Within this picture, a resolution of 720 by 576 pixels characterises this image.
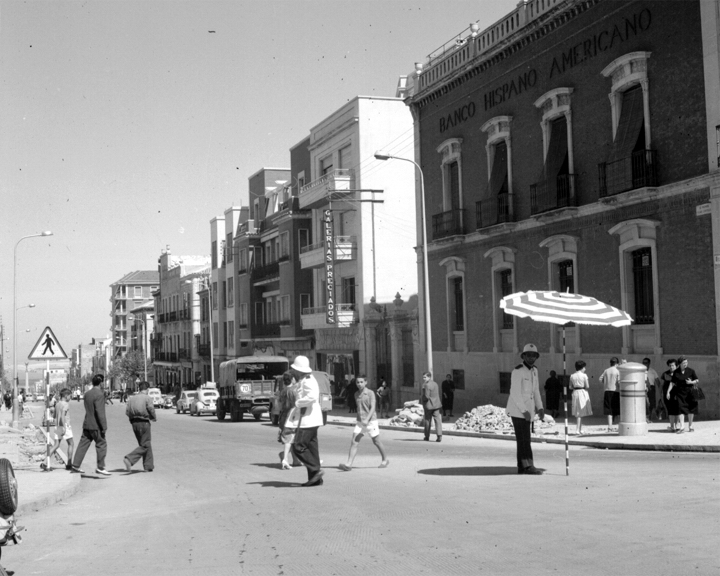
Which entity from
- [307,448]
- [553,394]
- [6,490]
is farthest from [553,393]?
[6,490]

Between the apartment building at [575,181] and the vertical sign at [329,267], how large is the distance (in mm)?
8315

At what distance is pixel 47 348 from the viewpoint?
18.7m

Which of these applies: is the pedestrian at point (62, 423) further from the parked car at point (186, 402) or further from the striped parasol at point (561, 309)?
the parked car at point (186, 402)

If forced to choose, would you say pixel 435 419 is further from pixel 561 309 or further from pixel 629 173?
pixel 561 309

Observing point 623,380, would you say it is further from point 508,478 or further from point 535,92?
point 535,92

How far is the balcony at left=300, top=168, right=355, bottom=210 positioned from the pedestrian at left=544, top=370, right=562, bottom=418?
20.0 meters

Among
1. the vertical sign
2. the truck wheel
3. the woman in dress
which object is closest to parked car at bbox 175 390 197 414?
→ the vertical sign

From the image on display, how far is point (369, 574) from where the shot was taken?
7.61m

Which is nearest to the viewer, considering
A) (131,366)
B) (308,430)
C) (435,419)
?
(308,430)

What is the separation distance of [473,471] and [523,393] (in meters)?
1.84

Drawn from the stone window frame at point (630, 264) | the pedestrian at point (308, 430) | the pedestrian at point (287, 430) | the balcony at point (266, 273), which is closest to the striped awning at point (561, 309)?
the pedestrian at point (308, 430)

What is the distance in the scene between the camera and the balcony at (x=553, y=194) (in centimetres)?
2777

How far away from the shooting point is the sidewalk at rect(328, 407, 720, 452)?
17447mm

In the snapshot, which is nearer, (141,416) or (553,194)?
(141,416)
